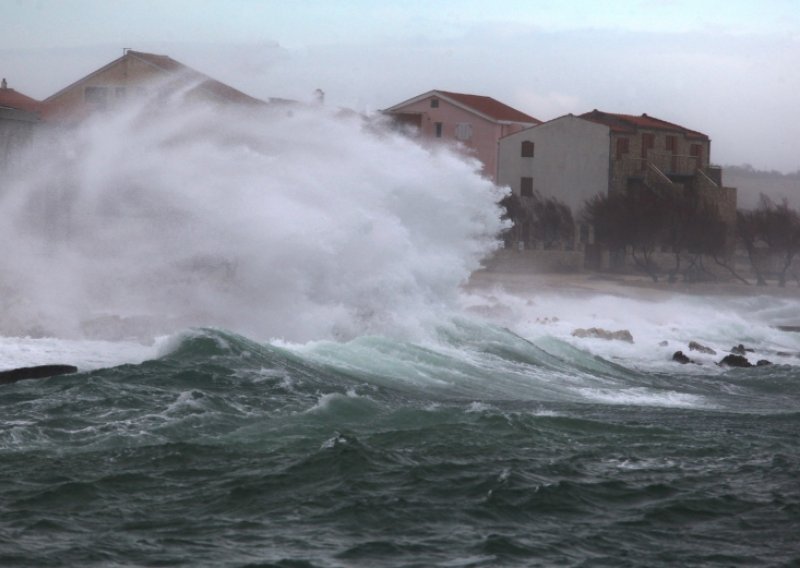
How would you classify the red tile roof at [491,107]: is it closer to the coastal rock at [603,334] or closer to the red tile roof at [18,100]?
the red tile roof at [18,100]

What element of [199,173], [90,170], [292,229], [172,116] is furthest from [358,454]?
[172,116]

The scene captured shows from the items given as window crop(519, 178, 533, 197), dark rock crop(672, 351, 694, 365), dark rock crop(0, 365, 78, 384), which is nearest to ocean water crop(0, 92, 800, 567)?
dark rock crop(672, 351, 694, 365)

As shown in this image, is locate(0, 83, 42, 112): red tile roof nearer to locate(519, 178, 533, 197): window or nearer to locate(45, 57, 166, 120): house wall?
locate(45, 57, 166, 120): house wall

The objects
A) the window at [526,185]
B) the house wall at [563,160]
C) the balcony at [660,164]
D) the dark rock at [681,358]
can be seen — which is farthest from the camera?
the window at [526,185]

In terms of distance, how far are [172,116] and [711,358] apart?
13584mm

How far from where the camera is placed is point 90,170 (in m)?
28.6

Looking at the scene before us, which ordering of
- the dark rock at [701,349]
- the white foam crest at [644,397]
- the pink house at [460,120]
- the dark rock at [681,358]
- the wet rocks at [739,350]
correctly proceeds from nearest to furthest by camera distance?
the white foam crest at [644,397]
the dark rock at [681,358]
the dark rock at [701,349]
the wet rocks at [739,350]
the pink house at [460,120]

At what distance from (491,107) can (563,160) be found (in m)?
7.00

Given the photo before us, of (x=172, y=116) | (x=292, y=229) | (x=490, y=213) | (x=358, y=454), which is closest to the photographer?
(x=358, y=454)

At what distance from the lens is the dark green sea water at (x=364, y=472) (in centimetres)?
1027

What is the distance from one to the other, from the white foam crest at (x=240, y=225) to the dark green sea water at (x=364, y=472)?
4.17m

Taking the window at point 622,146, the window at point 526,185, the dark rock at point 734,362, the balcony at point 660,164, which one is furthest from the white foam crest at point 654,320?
the window at point 526,185

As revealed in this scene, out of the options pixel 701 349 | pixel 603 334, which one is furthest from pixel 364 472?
pixel 603 334

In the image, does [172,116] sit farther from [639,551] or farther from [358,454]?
[639,551]
